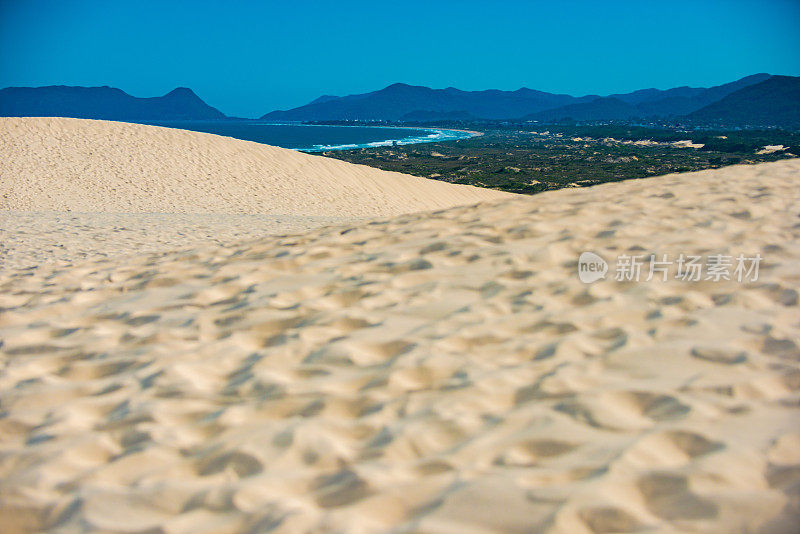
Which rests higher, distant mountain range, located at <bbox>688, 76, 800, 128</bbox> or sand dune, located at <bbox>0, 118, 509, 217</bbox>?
distant mountain range, located at <bbox>688, 76, 800, 128</bbox>

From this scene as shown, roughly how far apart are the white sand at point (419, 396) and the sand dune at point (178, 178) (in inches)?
539

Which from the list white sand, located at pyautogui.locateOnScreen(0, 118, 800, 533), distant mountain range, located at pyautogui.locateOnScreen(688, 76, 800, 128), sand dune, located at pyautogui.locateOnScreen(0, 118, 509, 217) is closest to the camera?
white sand, located at pyautogui.locateOnScreen(0, 118, 800, 533)

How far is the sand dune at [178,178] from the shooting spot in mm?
17672

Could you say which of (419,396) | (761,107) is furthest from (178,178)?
(761,107)

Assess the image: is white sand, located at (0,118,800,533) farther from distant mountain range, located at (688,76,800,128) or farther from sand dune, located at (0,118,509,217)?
distant mountain range, located at (688,76,800,128)

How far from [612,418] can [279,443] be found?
140cm

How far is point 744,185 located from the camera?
6777 millimetres

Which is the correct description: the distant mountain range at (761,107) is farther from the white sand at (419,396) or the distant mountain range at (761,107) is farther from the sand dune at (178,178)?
the white sand at (419,396)

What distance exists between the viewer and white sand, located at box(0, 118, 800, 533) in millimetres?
2018

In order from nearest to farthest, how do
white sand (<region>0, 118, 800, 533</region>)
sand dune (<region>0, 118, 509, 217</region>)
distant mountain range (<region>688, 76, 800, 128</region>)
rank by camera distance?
white sand (<region>0, 118, 800, 533</region>) → sand dune (<region>0, 118, 509, 217</region>) → distant mountain range (<region>688, 76, 800, 128</region>)

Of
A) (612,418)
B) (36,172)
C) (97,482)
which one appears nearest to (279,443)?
(97,482)

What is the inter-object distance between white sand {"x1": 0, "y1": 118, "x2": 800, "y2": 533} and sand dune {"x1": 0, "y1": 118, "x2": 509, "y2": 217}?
1370 cm

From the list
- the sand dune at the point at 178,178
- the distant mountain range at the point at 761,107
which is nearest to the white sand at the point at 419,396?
the sand dune at the point at 178,178

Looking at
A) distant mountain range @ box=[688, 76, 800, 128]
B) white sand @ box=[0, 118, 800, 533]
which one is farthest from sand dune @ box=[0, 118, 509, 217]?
distant mountain range @ box=[688, 76, 800, 128]
